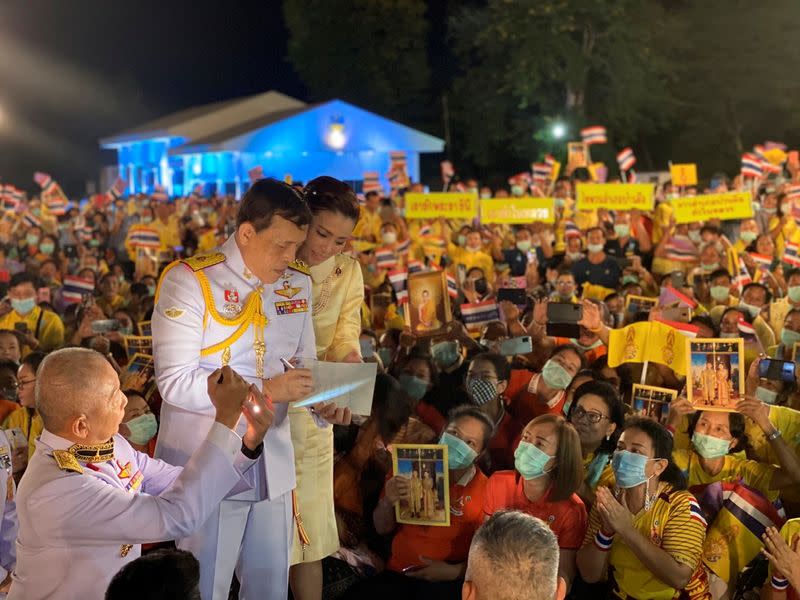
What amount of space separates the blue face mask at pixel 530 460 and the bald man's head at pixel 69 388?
258 cm

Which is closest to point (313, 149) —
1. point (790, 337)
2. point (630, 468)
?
point (790, 337)

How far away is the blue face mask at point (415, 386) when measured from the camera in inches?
291

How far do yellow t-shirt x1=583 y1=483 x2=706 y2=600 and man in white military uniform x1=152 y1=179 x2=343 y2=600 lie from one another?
1.84 metres

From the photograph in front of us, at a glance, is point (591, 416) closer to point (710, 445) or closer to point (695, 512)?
point (710, 445)

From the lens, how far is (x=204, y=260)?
3.48 metres

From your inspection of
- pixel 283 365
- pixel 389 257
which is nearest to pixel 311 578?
pixel 283 365

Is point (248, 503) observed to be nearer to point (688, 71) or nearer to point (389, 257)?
point (389, 257)

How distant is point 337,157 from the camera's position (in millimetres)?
38250

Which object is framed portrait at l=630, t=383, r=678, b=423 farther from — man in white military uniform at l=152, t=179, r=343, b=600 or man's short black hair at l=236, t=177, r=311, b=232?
man's short black hair at l=236, t=177, r=311, b=232

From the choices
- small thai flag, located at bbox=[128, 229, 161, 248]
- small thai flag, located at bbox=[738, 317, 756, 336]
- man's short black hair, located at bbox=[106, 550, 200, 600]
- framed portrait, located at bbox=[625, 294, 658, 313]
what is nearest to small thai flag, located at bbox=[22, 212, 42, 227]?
small thai flag, located at bbox=[128, 229, 161, 248]

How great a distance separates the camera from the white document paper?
11.6 feet

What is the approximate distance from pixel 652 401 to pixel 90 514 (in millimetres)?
3969

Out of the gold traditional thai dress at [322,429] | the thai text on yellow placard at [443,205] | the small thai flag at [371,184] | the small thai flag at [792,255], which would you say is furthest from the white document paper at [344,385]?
the small thai flag at [371,184]

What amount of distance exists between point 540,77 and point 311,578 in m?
31.1
